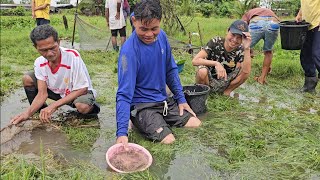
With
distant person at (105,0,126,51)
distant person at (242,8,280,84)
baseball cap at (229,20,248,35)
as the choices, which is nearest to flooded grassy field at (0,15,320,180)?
distant person at (242,8,280,84)

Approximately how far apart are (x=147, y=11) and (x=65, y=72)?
123 centimetres

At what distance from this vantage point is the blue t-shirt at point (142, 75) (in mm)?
3355

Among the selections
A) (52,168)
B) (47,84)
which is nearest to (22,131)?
(47,84)

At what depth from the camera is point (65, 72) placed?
3.87 metres

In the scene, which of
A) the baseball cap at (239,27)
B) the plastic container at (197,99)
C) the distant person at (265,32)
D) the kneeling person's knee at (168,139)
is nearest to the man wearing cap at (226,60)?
the baseball cap at (239,27)

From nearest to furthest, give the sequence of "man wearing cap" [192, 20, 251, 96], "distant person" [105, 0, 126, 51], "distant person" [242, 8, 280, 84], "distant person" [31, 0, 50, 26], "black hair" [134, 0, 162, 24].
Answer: "black hair" [134, 0, 162, 24] → "man wearing cap" [192, 20, 251, 96] → "distant person" [242, 8, 280, 84] → "distant person" [31, 0, 50, 26] → "distant person" [105, 0, 126, 51]

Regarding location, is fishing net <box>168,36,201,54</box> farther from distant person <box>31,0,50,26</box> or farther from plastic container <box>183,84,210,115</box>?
plastic container <box>183,84,210,115</box>

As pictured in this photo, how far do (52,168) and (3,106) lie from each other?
2.21m

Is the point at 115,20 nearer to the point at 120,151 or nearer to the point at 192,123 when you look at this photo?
the point at 192,123

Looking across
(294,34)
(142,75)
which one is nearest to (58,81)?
(142,75)

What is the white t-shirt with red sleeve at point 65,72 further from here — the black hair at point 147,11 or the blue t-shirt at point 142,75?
the black hair at point 147,11

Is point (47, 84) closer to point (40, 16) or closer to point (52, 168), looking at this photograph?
point (52, 168)

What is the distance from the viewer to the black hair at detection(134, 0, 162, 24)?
318cm

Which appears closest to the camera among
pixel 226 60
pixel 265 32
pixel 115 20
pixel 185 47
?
pixel 226 60
